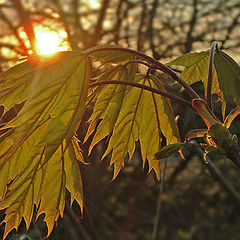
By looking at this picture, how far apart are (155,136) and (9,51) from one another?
2157mm

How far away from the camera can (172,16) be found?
302 cm

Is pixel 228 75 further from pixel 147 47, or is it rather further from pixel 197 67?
pixel 147 47

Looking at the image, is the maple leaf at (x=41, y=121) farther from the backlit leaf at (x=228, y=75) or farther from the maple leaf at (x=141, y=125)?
the backlit leaf at (x=228, y=75)

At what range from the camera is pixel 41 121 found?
51 centimetres

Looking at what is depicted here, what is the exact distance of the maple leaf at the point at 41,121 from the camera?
49 centimetres

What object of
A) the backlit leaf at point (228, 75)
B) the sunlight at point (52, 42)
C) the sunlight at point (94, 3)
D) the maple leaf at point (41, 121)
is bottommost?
the maple leaf at point (41, 121)

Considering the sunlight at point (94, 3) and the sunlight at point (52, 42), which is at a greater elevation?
the sunlight at point (94, 3)

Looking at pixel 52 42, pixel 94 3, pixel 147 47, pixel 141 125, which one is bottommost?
pixel 141 125

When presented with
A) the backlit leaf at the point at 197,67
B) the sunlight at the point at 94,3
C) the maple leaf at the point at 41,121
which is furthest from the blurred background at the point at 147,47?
the maple leaf at the point at 41,121

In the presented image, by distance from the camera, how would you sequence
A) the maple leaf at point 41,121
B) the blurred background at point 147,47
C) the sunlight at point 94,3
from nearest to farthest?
the maple leaf at point 41,121 < the blurred background at point 147,47 < the sunlight at point 94,3

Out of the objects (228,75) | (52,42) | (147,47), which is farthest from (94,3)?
(228,75)

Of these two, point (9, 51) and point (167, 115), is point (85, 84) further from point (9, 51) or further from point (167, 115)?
point (9, 51)

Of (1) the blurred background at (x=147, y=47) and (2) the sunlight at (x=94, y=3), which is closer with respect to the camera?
(1) the blurred background at (x=147, y=47)

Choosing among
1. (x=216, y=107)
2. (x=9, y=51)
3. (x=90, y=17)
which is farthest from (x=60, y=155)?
(x=90, y=17)
